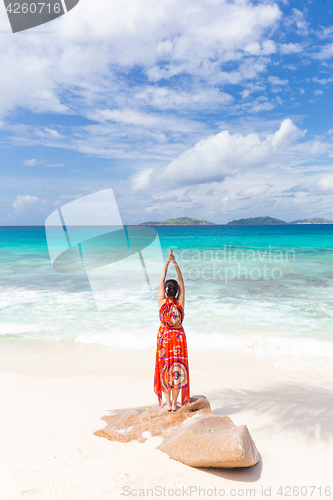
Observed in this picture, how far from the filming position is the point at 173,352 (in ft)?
12.8

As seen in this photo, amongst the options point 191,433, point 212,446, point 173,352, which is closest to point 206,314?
point 173,352

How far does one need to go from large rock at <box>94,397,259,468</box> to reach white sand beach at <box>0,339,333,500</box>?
11 centimetres

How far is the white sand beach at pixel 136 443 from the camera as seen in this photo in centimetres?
272

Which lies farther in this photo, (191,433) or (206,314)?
(206,314)

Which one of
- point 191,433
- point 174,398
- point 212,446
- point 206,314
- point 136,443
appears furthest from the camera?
point 206,314

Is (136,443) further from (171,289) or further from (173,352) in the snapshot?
(171,289)

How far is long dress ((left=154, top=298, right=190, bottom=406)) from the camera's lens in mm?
3891

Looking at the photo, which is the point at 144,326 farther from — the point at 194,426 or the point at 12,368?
the point at 194,426

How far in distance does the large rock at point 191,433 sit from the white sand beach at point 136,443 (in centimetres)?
11

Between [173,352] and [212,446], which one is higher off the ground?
[173,352]

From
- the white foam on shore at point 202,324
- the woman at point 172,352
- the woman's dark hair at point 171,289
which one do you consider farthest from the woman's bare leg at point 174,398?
the white foam on shore at point 202,324

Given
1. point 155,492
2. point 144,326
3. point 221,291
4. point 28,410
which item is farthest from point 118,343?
point 221,291

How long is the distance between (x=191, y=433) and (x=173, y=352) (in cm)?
98

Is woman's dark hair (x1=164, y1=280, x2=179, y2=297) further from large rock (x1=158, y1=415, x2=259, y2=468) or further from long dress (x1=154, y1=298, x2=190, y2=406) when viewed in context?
large rock (x1=158, y1=415, x2=259, y2=468)
